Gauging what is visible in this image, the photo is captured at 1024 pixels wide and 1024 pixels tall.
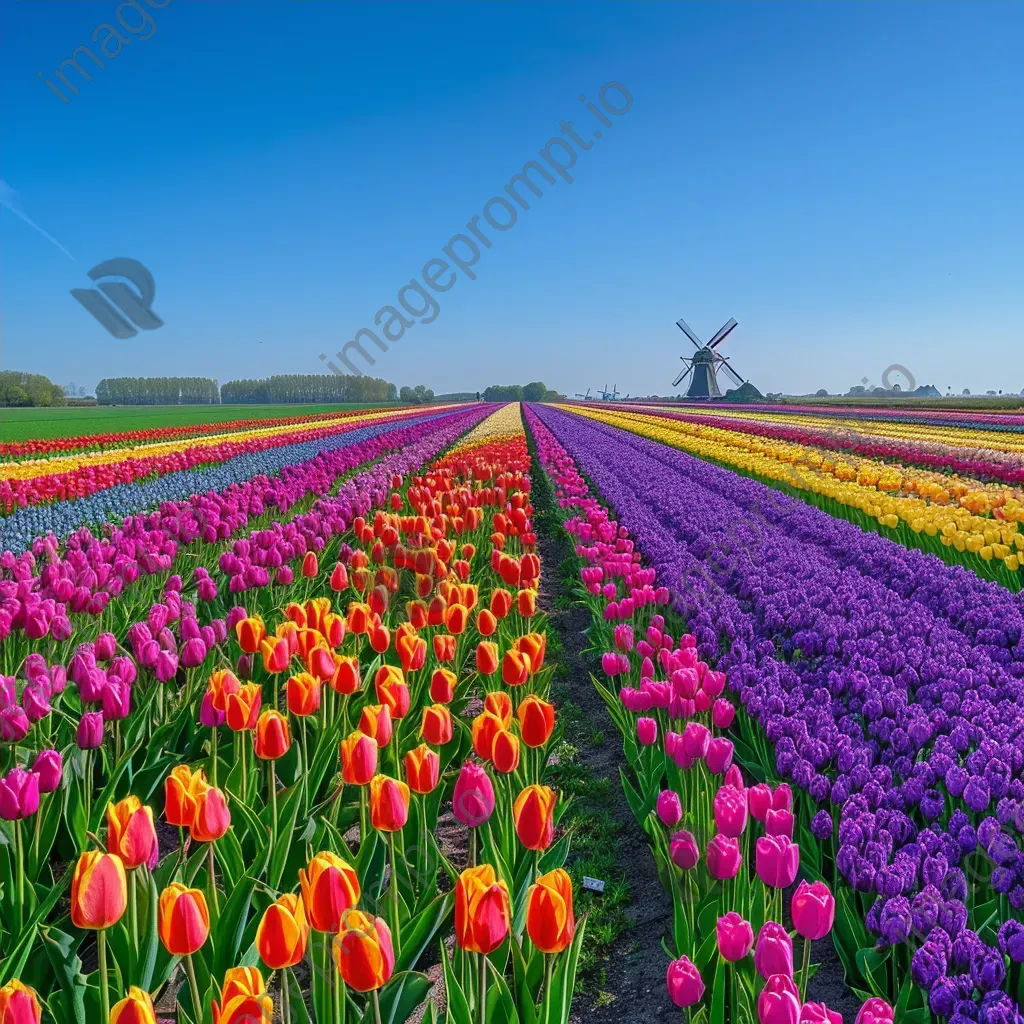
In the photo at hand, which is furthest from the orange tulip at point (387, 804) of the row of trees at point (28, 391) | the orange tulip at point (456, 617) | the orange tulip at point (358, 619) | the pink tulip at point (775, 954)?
the row of trees at point (28, 391)

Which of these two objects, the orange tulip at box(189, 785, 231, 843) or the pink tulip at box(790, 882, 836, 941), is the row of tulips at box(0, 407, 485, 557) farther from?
the pink tulip at box(790, 882, 836, 941)

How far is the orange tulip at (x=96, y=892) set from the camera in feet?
5.11

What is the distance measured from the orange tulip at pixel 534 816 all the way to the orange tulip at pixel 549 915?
1.15ft

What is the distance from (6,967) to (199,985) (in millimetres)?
436

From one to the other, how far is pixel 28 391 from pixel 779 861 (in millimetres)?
104653

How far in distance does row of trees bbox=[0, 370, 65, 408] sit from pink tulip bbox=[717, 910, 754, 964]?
329 feet

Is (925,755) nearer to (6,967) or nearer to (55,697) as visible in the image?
(6,967)

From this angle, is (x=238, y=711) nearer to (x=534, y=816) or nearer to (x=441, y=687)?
(x=441, y=687)

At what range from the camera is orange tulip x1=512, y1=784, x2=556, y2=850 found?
6.24ft

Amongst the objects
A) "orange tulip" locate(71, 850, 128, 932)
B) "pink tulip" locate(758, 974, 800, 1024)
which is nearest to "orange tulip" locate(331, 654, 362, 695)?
"orange tulip" locate(71, 850, 128, 932)

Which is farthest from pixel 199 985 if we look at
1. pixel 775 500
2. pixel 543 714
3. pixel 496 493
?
pixel 775 500

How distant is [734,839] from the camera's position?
1997mm

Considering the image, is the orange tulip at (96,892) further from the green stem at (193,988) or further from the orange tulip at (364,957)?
the orange tulip at (364,957)

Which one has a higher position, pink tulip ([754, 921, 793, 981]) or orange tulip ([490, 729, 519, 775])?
orange tulip ([490, 729, 519, 775])
